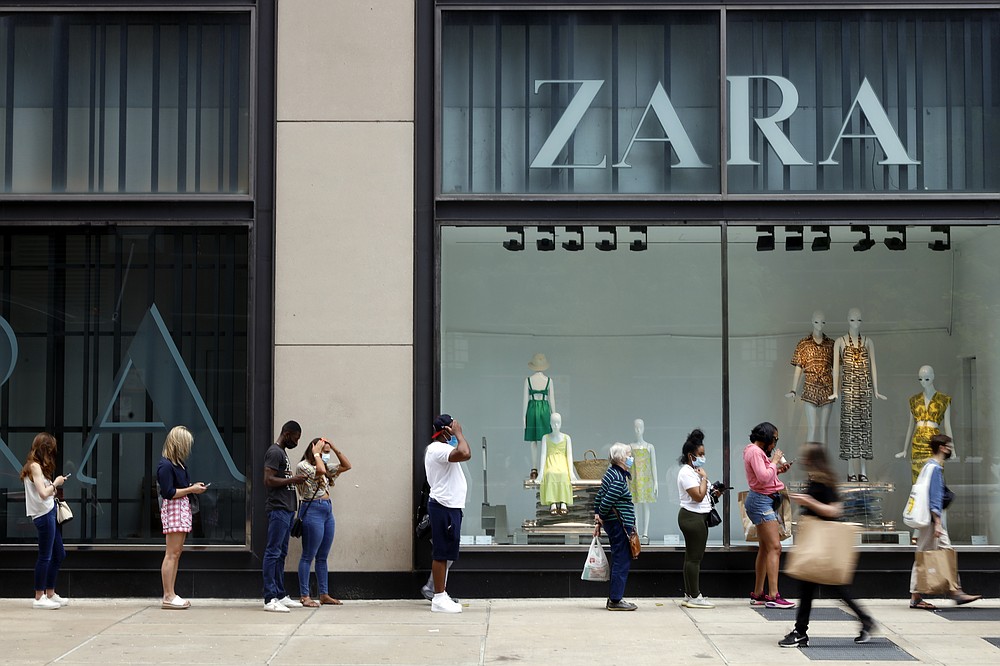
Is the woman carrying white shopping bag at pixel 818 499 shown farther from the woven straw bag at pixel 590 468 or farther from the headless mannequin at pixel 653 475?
the woven straw bag at pixel 590 468

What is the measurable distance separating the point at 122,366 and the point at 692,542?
6.12m

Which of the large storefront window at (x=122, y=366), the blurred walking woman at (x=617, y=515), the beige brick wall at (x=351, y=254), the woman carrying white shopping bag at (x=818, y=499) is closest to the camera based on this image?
the woman carrying white shopping bag at (x=818, y=499)

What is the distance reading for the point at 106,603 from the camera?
1192 cm

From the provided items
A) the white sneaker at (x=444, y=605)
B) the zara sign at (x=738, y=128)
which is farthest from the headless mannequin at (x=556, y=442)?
the zara sign at (x=738, y=128)

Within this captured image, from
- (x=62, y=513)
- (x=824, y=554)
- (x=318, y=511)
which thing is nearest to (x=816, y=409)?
(x=824, y=554)

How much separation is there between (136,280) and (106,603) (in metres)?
3.32

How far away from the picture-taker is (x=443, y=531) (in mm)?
11367

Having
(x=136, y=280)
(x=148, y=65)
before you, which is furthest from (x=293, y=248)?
(x=148, y=65)

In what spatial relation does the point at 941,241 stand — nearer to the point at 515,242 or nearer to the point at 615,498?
the point at 515,242

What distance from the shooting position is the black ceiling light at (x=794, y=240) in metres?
12.7

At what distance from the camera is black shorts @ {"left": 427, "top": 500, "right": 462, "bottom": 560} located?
11.4 metres

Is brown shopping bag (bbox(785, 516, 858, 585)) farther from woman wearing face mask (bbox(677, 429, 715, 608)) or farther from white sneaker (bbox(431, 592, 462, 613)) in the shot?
white sneaker (bbox(431, 592, 462, 613))

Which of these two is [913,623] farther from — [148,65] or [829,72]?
[148,65]

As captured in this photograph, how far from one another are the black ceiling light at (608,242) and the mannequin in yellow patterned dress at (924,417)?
369cm
